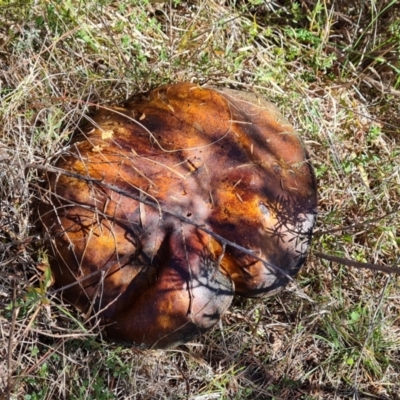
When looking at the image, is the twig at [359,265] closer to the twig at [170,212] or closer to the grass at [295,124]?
the grass at [295,124]

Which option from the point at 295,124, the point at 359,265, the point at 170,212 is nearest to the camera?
the point at 170,212

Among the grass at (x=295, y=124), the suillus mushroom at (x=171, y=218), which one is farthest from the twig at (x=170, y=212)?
the grass at (x=295, y=124)

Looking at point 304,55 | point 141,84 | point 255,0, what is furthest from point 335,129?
point 141,84

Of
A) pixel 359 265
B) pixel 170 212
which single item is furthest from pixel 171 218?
pixel 359 265

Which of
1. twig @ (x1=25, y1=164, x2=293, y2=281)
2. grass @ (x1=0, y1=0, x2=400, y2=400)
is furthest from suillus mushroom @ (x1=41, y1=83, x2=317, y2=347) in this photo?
grass @ (x1=0, y1=0, x2=400, y2=400)

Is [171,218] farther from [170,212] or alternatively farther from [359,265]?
[359,265]

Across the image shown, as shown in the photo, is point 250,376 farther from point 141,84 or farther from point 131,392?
point 141,84

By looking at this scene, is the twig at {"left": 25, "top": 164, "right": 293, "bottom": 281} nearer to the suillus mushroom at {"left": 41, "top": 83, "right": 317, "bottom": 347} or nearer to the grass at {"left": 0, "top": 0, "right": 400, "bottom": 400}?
the suillus mushroom at {"left": 41, "top": 83, "right": 317, "bottom": 347}
